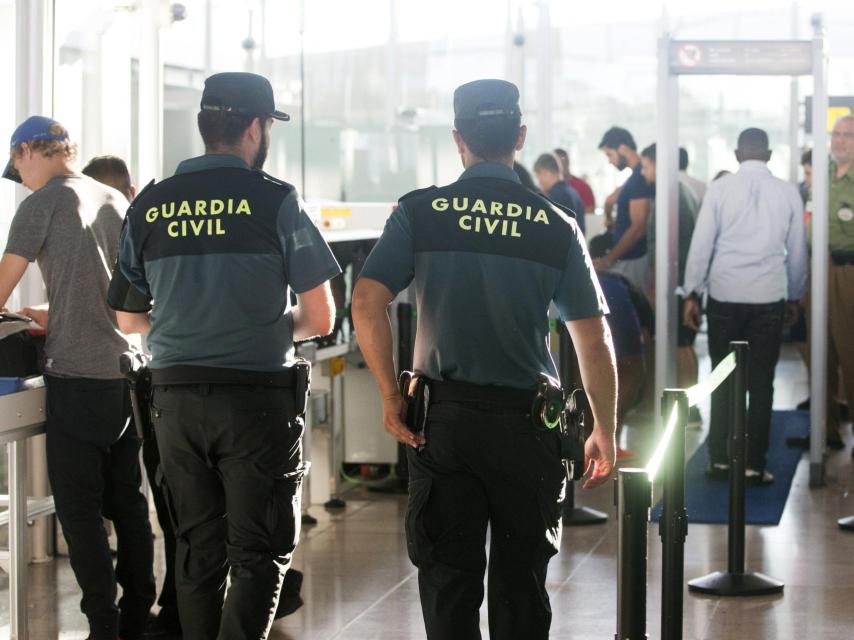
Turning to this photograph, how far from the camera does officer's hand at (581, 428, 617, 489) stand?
10.6 feet

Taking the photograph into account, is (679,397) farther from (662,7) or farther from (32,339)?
(662,7)

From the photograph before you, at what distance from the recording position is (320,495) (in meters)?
6.38

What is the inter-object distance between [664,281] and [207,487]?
3833 millimetres

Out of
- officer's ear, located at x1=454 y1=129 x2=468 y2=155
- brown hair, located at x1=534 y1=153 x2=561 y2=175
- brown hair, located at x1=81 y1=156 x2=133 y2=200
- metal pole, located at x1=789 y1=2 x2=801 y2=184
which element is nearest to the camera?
officer's ear, located at x1=454 y1=129 x2=468 y2=155

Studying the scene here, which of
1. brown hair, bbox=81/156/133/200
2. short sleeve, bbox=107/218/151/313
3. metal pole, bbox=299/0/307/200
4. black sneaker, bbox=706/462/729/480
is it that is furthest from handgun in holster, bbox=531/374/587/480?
metal pole, bbox=299/0/307/200

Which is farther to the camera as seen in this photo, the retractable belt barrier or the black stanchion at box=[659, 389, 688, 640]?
the black stanchion at box=[659, 389, 688, 640]

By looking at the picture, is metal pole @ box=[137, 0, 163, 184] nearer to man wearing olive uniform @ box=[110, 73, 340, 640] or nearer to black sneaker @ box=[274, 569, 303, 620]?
black sneaker @ box=[274, 569, 303, 620]

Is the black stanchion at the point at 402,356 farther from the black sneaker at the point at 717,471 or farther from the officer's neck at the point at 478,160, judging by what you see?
the officer's neck at the point at 478,160

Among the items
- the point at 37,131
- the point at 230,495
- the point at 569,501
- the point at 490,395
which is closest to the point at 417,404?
the point at 490,395

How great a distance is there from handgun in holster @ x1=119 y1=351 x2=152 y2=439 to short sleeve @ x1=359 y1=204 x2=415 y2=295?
0.82 m

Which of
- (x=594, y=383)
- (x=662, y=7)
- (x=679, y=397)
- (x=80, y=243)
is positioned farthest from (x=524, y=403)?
(x=662, y=7)

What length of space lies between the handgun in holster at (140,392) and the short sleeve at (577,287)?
45.0 inches

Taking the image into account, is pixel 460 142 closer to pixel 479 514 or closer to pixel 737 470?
pixel 479 514

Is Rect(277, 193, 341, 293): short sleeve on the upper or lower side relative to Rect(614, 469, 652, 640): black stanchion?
upper
